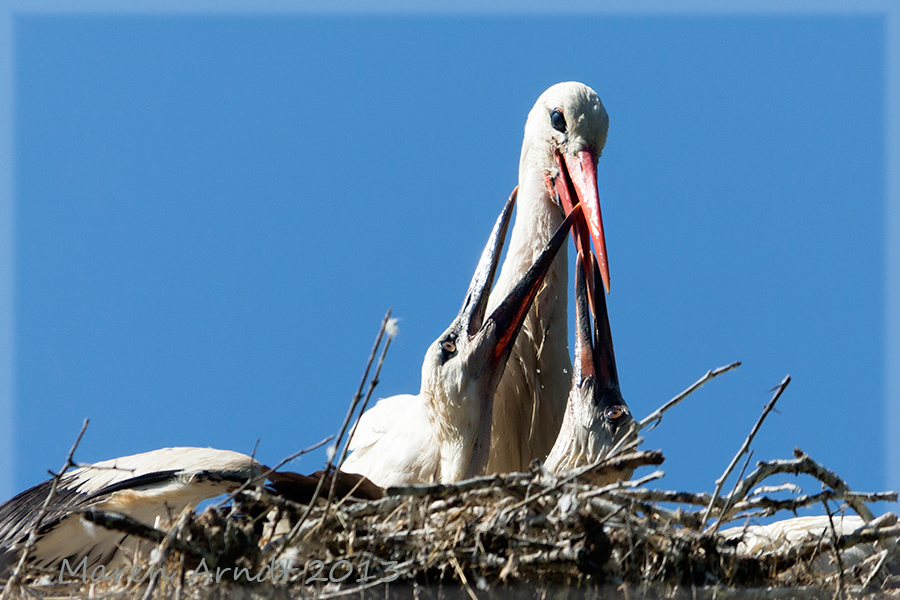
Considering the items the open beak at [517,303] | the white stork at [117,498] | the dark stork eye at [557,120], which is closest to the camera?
the white stork at [117,498]

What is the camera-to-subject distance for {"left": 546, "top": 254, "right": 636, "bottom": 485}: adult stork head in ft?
9.70

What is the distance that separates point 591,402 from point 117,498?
1294 mm

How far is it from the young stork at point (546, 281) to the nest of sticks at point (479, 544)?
3.89 feet

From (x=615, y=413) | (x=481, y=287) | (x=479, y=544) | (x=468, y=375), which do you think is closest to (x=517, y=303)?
(x=481, y=287)

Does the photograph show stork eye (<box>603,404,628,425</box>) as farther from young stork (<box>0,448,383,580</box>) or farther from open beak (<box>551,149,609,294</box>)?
young stork (<box>0,448,383,580</box>)

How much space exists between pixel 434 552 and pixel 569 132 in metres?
1.85

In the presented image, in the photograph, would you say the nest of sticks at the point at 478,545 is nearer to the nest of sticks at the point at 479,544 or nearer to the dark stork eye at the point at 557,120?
the nest of sticks at the point at 479,544

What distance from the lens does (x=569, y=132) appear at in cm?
357

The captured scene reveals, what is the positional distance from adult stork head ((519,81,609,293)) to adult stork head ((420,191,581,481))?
21 cm

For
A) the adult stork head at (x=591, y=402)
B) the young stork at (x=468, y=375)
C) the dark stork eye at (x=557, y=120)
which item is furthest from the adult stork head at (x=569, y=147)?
the adult stork head at (x=591, y=402)

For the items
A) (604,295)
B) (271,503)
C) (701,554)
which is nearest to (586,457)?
(604,295)

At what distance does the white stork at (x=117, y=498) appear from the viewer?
2.59 m

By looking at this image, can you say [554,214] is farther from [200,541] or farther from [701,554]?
[200,541]

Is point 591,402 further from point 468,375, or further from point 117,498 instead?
point 117,498
